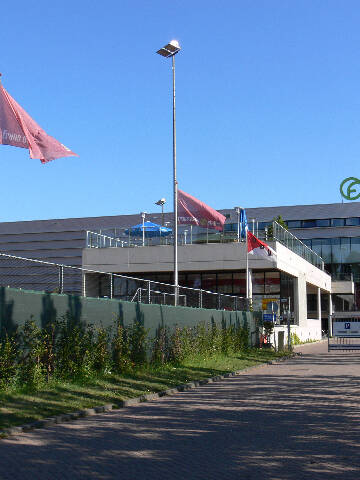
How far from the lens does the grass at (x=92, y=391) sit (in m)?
11.5

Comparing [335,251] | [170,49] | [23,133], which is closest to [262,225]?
[170,49]

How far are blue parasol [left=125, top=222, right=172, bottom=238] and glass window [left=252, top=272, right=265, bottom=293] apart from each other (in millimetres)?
6307

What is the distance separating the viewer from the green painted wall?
13.4 m

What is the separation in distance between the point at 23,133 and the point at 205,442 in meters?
7.44

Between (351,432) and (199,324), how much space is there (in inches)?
601

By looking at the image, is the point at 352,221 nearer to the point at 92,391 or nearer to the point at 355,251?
the point at 355,251

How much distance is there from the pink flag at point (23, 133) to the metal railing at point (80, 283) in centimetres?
226

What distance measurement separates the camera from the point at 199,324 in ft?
82.6

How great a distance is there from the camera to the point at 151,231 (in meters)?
41.7

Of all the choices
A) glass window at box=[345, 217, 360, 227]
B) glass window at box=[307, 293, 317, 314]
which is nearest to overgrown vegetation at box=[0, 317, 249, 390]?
glass window at box=[307, 293, 317, 314]

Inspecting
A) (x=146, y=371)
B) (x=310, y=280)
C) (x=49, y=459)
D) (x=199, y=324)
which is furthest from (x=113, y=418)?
(x=310, y=280)

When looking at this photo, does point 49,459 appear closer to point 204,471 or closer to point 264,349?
point 204,471

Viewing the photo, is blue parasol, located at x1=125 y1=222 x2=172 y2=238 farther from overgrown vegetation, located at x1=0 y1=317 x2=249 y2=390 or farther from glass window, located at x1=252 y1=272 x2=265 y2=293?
overgrown vegetation, located at x1=0 y1=317 x2=249 y2=390

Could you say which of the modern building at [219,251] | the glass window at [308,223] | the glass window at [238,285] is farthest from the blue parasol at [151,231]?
the glass window at [308,223]
